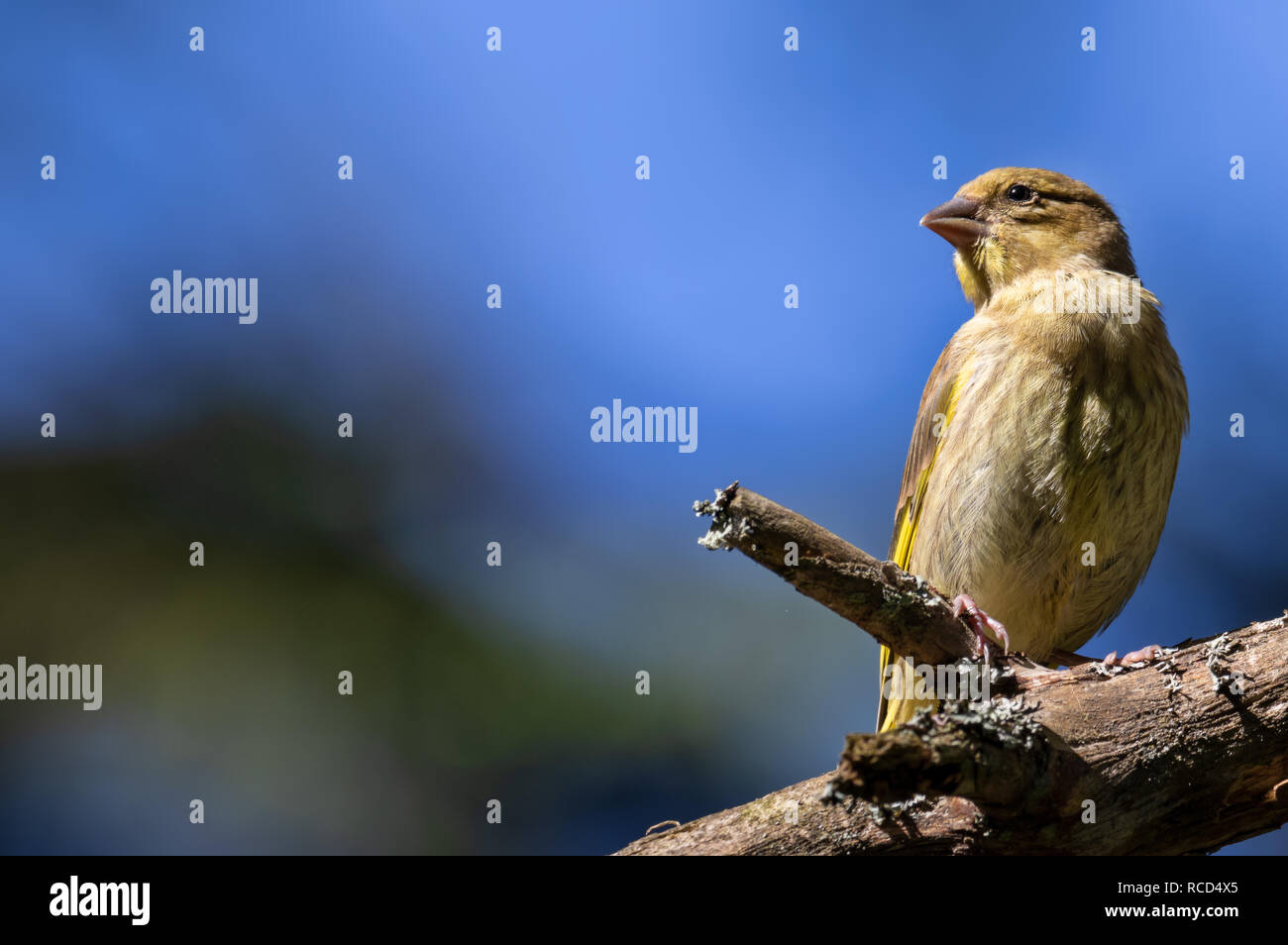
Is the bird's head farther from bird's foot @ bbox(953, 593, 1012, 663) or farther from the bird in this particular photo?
bird's foot @ bbox(953, 593, 1012, 663)

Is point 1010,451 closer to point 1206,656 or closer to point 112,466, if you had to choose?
point 1206,656

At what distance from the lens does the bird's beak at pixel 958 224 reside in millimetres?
5727

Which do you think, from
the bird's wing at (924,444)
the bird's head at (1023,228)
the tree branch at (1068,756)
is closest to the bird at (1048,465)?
the bird's wing at (924,444)

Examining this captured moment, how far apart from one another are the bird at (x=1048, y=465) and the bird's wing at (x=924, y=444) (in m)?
0.01

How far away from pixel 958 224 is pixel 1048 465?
1.71 meters

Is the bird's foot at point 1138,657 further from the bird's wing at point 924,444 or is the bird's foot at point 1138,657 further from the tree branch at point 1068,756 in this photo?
the bird's wing at point 924,444

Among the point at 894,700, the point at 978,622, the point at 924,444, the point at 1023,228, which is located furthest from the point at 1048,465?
the point at 1023,228

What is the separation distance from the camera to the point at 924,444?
531cm

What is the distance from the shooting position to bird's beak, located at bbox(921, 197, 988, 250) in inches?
225

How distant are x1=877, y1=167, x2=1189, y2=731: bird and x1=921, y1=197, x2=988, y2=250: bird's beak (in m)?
0.54

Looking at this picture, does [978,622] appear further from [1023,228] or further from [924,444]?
[1023,228]

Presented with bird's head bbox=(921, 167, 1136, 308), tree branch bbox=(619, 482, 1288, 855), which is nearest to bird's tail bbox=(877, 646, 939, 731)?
tree branch bbox=(619, 482, 1288, 855)

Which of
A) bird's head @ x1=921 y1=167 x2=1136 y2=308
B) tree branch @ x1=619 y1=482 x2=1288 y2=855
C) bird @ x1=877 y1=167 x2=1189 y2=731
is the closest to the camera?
tree branch @ x1=619 y1=482 x2=1288 y2=855
